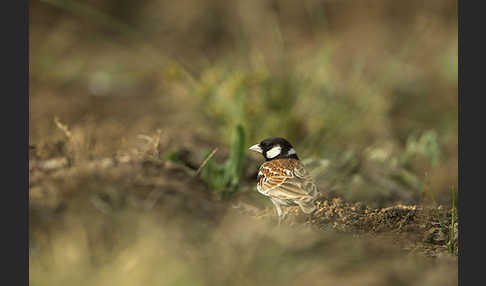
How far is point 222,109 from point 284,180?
173 centimetres

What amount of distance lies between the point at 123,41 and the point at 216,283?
5.36 meters

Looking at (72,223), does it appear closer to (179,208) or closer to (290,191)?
(179,208)

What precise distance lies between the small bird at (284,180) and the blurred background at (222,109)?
7.8 inches

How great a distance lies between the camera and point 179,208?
88.3 inches

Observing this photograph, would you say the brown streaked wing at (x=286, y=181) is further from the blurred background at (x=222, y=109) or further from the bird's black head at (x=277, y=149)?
the blurred background at (x=222, y=109)

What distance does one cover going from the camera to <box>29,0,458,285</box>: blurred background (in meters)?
2.15

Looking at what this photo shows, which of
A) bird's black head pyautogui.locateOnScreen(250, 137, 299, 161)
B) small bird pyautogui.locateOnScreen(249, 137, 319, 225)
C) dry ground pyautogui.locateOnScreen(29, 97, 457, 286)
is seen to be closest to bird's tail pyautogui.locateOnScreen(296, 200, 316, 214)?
small bird pyautogui.locateOnScreen(249, 137, 319, 225)

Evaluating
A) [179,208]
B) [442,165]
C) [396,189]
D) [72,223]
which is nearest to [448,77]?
[442,165]

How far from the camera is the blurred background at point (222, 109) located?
2.15 metres

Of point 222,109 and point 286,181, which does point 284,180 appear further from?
point 222,109

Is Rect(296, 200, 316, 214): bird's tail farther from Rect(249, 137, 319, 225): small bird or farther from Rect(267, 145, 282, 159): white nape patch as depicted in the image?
Rect(267, 145, 282, 159): white nape patch

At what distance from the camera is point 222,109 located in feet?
11.6

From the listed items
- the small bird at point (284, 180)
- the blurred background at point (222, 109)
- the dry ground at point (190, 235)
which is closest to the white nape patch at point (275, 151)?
the small bird at point (284, 180)

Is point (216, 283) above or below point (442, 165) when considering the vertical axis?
Result: below
